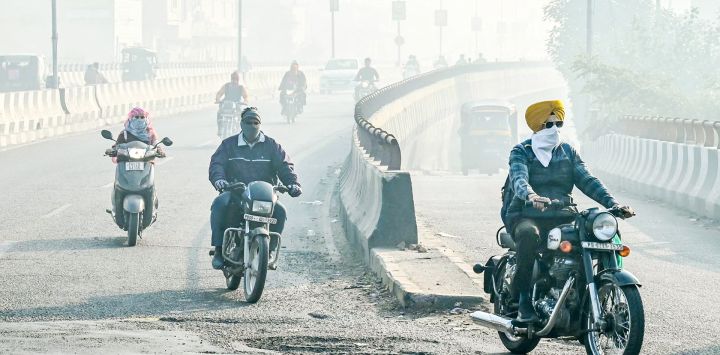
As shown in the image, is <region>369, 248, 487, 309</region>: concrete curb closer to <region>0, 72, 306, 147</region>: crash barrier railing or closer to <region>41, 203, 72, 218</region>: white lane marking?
<region>41, 203, 72, 218</region>: white lane marking

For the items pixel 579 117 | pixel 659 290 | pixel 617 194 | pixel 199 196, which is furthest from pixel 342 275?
pixel 579 117

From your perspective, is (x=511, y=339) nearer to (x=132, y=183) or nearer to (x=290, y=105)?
(x=132, y=183)

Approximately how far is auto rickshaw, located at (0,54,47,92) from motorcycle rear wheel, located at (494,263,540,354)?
52203mm

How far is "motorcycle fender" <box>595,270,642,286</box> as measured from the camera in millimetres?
8094

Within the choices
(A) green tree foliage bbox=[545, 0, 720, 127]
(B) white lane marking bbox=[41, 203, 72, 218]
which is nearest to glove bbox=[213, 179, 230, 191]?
(B) white lane marking bbox=[41, 203, 72, 218]

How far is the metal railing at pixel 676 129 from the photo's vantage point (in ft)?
78.7

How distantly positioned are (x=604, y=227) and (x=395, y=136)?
95.0 ft

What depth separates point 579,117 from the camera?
70.5 m

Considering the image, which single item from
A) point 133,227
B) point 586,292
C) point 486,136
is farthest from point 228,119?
point 586,292

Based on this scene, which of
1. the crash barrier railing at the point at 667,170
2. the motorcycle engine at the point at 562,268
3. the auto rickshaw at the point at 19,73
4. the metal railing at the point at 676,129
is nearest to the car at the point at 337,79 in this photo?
the auto rickshaw at the point at 19,73

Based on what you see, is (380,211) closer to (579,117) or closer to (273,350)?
(273,350)

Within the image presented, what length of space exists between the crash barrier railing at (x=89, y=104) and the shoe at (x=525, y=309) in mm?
25135

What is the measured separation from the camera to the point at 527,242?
888 cm

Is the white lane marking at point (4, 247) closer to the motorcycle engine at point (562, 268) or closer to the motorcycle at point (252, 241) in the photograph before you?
the motorcycle at point (252, 241)
